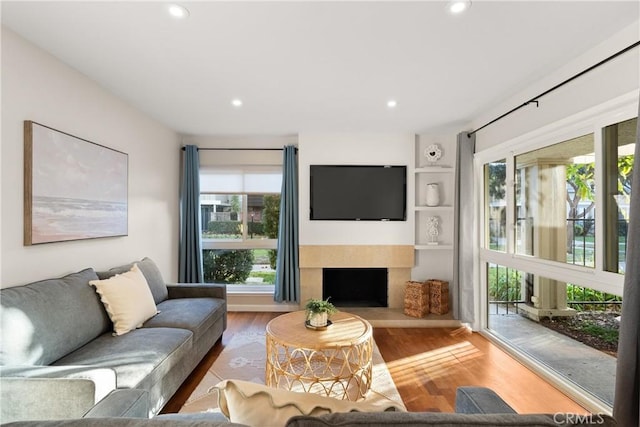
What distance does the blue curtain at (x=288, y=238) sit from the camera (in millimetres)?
4363

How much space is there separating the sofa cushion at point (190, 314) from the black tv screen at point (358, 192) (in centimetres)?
178

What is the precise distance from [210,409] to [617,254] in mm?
2915

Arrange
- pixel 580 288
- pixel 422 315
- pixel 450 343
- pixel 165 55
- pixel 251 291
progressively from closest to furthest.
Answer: pixel 165 55 < pixel 580 288 < pixel 450 343 < pixel 422 315 < pixel 251 291

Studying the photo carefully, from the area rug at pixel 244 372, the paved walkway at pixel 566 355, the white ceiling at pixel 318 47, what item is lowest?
the area rug at pixel 244 372

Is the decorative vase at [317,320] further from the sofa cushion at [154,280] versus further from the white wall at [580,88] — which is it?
the white wall at [580,88]

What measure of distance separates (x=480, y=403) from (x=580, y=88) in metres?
2.31

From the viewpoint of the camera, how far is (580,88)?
89.7 inches

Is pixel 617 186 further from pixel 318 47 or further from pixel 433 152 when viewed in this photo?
pixel 433 152

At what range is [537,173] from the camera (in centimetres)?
292

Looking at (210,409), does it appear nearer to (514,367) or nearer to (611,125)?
(514,367)

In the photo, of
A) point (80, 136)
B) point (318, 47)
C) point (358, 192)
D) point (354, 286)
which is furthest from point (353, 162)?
point (80, 136)

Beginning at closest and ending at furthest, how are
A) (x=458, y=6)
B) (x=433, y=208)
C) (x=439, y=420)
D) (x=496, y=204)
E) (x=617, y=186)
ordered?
(x=439, y=420) → (x=458, y=6) → (x=617, y=186) → (x=496, y=204) → (x=433, y=208)

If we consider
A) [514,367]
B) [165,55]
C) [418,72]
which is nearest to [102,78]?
[165,55]

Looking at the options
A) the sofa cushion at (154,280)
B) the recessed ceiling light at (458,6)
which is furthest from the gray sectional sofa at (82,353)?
the recessed ceiling light at (458,6)
